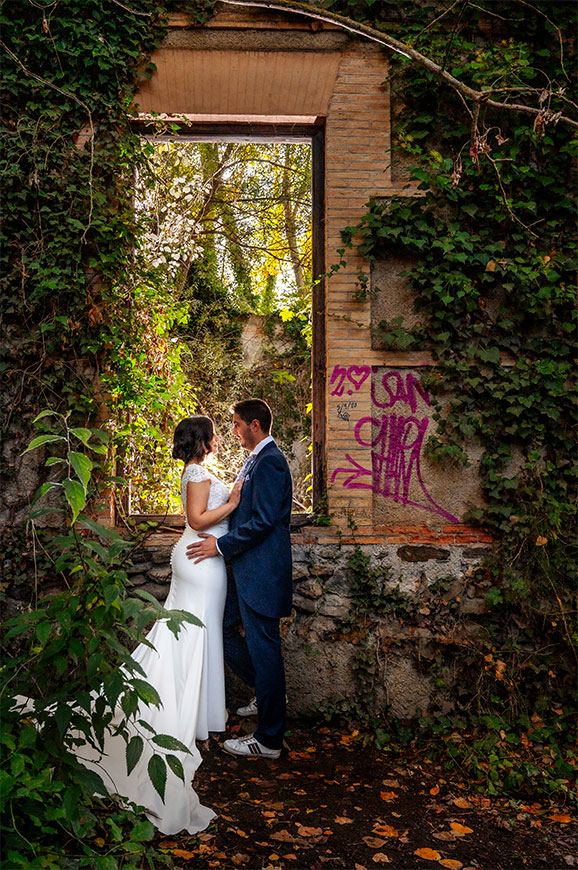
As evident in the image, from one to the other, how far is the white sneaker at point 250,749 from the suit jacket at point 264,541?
815 millimetres

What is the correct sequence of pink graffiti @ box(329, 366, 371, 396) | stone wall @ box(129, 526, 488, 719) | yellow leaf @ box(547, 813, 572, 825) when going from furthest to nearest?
pink graffiti @ box(329, 366, 371, 396) < stone wall @ box(129, 526, 488, 719) < yellow leaf @ box(547, 813, 572, 825)

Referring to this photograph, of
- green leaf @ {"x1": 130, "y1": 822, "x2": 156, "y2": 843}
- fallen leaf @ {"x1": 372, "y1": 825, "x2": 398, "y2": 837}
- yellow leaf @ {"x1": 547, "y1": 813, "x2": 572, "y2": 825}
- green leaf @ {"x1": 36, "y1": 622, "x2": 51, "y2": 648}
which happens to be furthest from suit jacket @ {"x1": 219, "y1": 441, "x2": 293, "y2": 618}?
green leaf @ {"x1": 36, "y1": 622, "x2": 51, "y2": 648}

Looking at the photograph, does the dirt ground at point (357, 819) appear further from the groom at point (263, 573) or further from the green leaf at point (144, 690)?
the green leaf at point (144, 690)

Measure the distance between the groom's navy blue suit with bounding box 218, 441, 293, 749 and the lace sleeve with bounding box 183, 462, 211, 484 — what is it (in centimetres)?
28

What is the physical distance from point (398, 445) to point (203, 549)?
1.72 m

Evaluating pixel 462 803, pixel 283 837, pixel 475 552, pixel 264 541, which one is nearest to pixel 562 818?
pixel 462 803

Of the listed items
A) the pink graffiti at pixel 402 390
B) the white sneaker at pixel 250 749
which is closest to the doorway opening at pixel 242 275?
the pink graffiti at pixel 402 390

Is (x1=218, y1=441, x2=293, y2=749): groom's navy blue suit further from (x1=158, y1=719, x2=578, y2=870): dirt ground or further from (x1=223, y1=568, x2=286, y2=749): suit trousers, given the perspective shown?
(x1=158, y1=719, x2=578, y2=870): dirt ground

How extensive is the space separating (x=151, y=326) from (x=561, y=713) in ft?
13.6

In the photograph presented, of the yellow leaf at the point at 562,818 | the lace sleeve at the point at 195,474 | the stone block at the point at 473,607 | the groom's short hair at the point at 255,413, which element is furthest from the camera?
the stone block at the point at 473,607

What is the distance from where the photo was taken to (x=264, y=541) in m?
4.45

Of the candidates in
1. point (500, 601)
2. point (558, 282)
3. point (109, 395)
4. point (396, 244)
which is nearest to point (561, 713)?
point (500, 601)

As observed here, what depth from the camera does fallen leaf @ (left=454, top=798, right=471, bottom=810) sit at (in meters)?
3.93

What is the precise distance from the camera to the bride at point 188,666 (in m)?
3.34
